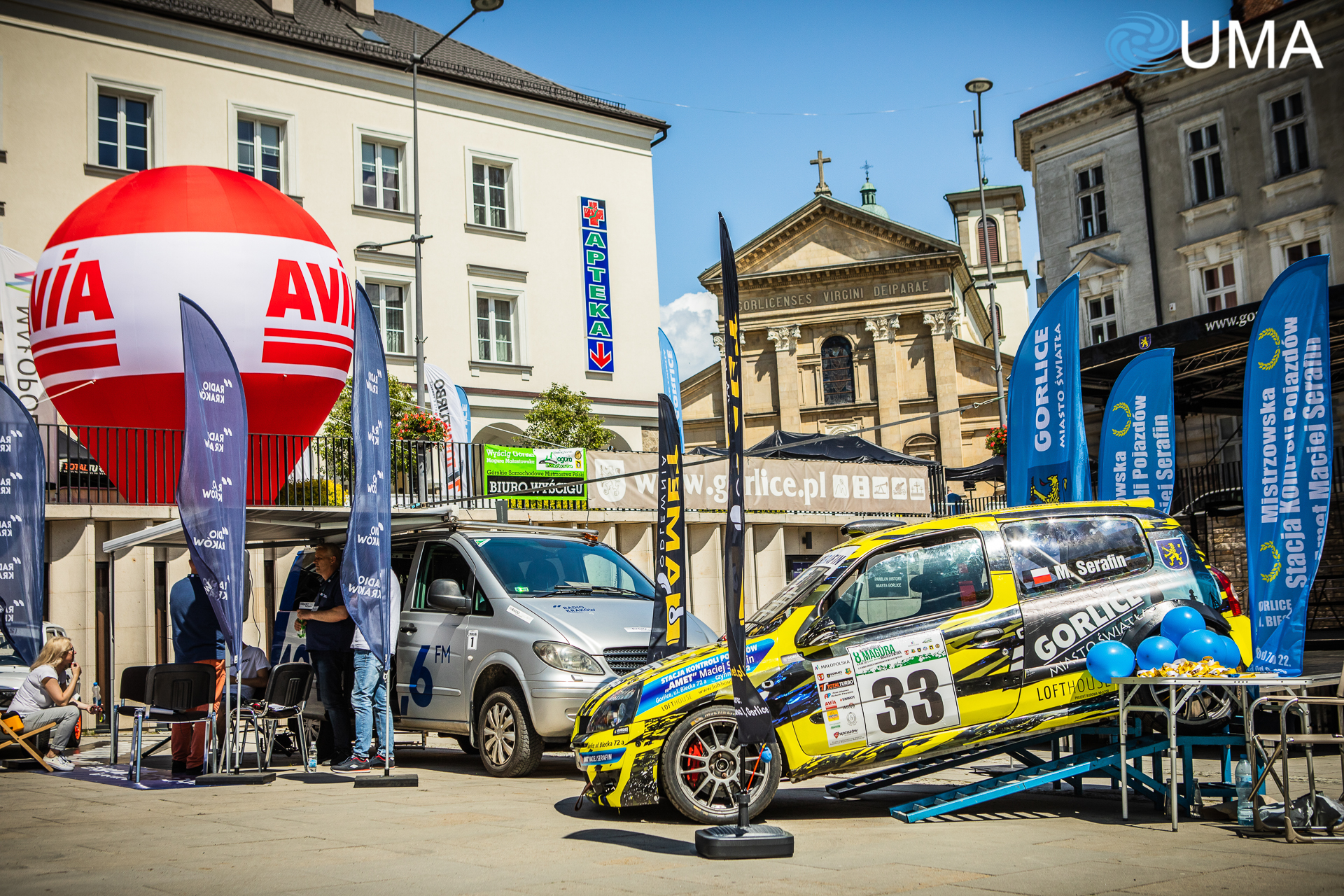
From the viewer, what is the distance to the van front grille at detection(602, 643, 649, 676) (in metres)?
10.5

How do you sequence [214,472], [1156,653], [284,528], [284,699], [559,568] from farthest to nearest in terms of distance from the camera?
[284,528]
[559,568]
[284,699]
[214,472]
[1156,653]

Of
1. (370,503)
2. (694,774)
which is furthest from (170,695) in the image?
(694,774)

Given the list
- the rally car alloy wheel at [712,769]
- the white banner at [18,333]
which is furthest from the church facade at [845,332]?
the rally car alloy wheel at [712,769]

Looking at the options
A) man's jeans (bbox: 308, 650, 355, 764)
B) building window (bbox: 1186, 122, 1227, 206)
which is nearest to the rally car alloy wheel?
man's jeans (bbox: 308, 650, 355, 764)

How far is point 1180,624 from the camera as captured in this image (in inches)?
320

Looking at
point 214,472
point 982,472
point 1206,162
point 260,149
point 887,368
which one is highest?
point 260,149

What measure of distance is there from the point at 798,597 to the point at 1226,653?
266 centimetres

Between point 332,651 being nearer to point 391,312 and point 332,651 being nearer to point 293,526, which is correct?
point 293,526

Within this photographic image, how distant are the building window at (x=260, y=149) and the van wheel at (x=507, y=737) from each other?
923 inches

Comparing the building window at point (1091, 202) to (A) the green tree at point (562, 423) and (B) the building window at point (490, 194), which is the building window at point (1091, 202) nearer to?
(A) the green tree at point (562, 423)

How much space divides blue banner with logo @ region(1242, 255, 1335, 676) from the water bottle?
2.16 m

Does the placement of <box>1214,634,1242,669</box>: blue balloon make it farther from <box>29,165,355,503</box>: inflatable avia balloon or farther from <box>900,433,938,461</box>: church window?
<box>900,433,938,461</box>: church window

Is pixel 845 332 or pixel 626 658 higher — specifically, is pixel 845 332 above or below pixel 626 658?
above

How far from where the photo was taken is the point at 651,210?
3822cm
